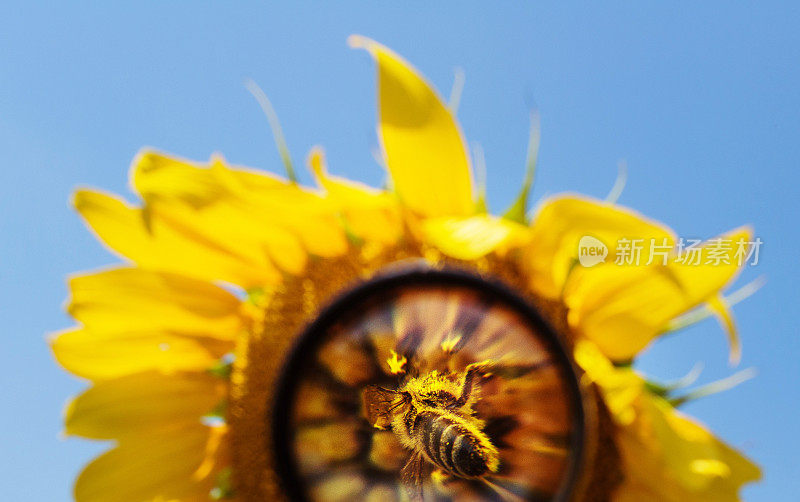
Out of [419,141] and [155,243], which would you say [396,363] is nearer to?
[419,141]

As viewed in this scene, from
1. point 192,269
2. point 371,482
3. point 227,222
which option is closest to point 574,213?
point 371,482

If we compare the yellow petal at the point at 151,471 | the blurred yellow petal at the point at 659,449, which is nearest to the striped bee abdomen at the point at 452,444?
the blurred yellow petal at the point at 659,449

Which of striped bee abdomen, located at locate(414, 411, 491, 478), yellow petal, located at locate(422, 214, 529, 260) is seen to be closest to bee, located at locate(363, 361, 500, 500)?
striped bee abdomen, located at locate(414, 411, 491, 478)

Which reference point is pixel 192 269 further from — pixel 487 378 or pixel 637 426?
pixel 637 426

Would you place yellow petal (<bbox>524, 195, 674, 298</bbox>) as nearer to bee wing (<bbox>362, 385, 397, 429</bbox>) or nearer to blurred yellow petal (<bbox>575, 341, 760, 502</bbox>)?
blurred yellow petal (<bbox>575, 341, 760, 502</bbox>)

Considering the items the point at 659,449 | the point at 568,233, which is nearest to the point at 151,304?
the point at 568,233
